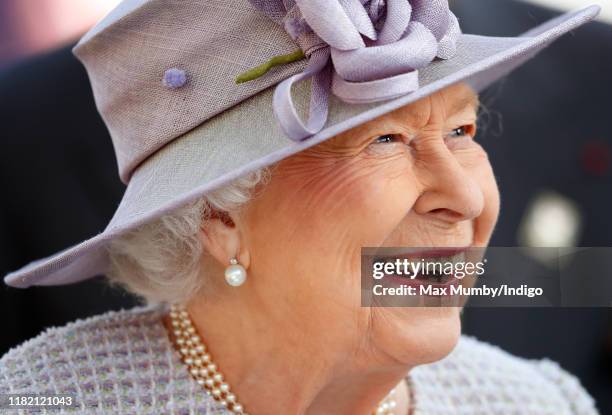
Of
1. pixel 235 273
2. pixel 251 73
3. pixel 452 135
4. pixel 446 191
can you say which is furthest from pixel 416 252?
pixel 251 73

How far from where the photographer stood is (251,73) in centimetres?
130

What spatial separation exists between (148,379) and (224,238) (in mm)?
367

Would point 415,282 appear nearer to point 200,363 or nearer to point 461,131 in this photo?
point 461,131

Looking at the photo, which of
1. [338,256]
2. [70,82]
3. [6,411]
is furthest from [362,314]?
[70,82]

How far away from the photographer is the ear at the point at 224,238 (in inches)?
58.3

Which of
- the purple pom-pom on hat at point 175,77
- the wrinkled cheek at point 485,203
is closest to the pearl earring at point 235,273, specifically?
the purple pom-pom on hat at point 175,77

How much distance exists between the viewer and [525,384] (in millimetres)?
1915

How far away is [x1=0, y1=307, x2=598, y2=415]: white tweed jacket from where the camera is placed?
5.12 feet

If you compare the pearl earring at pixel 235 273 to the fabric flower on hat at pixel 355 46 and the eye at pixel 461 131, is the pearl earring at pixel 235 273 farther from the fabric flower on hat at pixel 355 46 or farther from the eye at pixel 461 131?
the eye at pixel 461 131

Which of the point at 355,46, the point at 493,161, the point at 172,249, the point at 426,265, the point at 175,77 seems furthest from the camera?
the point at 493,161

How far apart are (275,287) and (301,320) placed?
79 mm

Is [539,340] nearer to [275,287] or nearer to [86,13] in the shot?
[275,287]

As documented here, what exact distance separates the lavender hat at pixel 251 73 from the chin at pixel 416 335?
0.41m

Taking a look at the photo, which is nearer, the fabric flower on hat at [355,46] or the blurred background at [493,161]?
the fabric flower on hat at [355,46]
